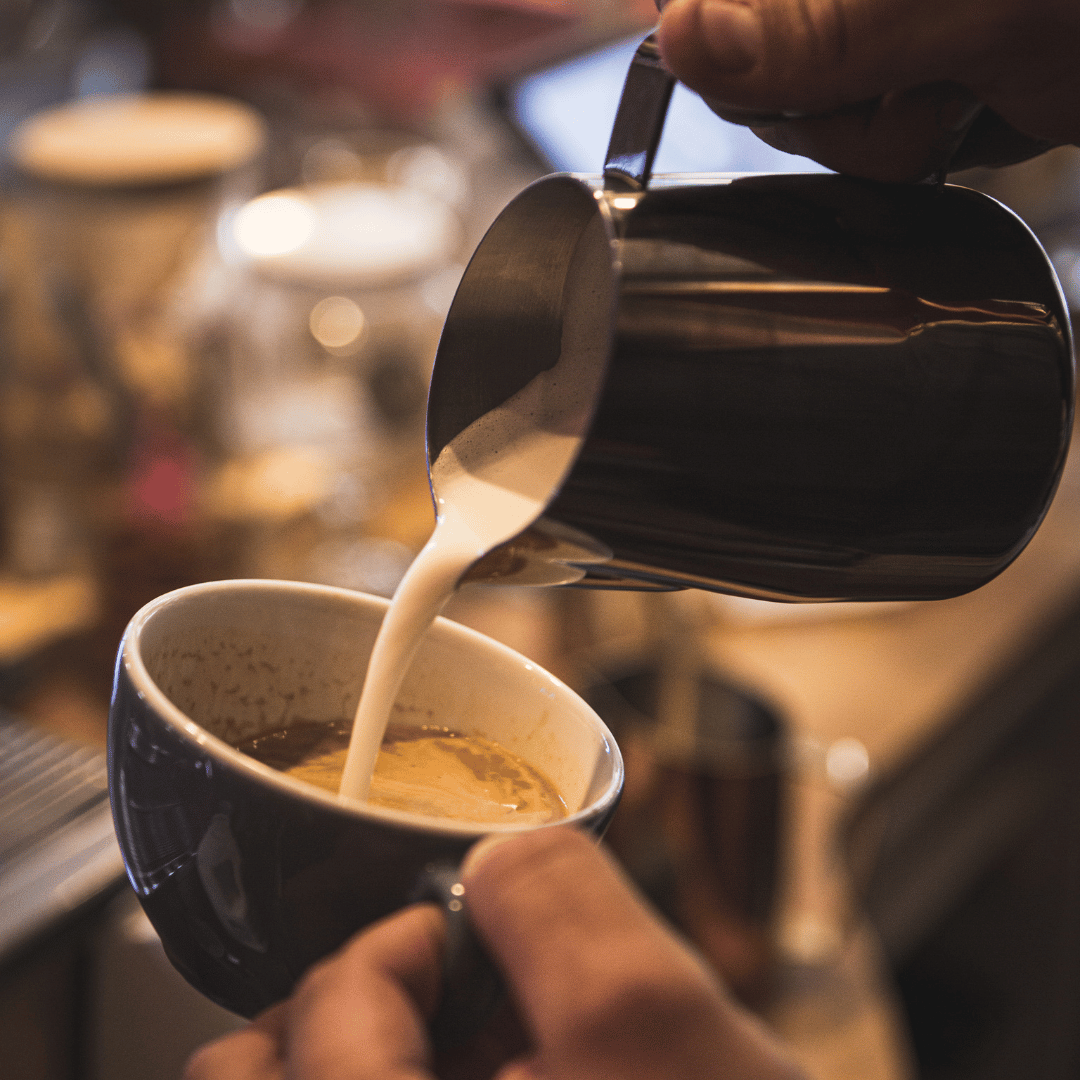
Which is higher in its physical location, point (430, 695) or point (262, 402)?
point (430, 695)

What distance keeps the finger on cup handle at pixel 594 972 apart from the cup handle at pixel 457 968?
0.01 metres

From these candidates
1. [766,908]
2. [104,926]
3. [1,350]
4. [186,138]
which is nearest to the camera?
[104,926]

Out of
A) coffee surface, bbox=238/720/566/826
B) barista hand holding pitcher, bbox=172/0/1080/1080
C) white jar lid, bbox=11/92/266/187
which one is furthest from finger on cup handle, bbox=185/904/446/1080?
white jar lid, bbox=11/92/266/187

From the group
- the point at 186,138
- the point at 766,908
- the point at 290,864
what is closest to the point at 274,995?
the point at 290,864

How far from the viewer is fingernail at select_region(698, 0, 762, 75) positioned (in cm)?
40

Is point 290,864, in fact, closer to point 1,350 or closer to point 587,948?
point 587,948

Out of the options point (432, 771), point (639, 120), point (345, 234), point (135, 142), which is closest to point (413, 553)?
point (345, 234)

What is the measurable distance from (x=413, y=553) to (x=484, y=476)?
1066 mm

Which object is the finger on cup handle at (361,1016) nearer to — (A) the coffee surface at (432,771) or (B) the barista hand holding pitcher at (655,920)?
(B) the barista hand holding pitcher at (655,920)

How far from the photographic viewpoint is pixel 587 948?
0.35 m

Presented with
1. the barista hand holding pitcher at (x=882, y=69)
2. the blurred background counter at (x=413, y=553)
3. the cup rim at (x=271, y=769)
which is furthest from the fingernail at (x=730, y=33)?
the blurred background counter at (x=413, y=553)

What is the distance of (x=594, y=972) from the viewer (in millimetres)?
341

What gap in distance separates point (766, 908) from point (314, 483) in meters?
0.73

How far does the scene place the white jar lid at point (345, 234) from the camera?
5.33 ft
